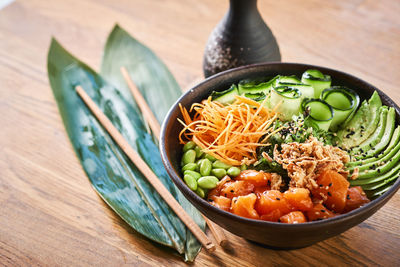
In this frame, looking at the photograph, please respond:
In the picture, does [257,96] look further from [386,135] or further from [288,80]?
[386,135]

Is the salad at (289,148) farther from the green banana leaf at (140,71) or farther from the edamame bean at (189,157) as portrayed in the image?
the green banana leaf at (140,71)

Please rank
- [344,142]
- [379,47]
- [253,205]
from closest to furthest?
[253,205] < [344,142] < [379,47]

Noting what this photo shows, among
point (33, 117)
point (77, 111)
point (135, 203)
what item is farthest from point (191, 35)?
point (135, 203)

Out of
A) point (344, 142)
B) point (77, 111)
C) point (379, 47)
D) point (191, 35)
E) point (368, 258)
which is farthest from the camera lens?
point (191, 35)

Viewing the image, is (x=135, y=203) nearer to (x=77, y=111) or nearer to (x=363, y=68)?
(x=77, y=111)

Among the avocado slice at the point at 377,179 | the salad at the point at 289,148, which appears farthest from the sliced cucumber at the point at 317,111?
the avocado slice at the point at 377,179

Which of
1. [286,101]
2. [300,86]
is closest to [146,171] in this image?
[286,101]

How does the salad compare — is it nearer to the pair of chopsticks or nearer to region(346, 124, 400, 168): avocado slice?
region(346, 124, 400, 168): avocado slice
